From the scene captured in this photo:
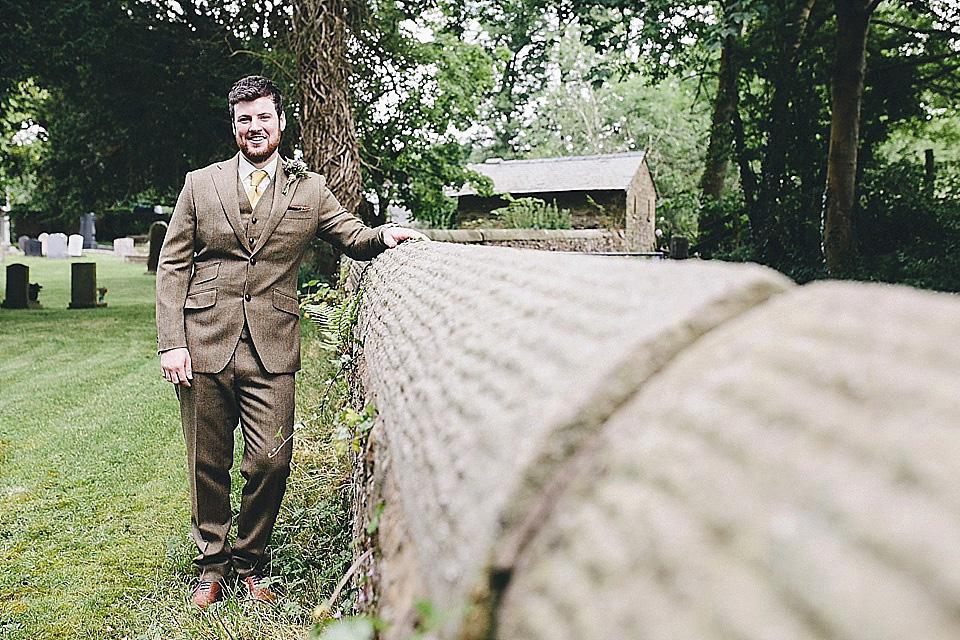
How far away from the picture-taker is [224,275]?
3875mm

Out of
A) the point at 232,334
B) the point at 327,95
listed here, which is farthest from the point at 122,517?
the point at 327,95

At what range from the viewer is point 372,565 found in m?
2.05

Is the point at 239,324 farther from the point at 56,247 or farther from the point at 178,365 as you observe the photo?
the point at 56,247

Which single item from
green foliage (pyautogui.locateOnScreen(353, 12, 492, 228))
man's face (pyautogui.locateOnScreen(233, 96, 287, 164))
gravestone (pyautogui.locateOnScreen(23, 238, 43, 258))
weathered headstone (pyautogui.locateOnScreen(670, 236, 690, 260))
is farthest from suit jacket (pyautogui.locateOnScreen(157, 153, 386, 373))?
gravestone (pyautogui.locateOnScreen(23, 238, 43, 258))

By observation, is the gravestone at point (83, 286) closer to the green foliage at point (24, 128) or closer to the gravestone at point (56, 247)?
the green foliage at point (24, 128)

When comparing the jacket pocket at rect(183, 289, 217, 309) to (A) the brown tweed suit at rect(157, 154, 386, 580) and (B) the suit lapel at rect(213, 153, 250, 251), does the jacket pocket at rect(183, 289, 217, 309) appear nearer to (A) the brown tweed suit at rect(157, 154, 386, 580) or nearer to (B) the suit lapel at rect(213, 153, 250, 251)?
(A) the brown tweed suit at rect(157, 154, 386, 580)

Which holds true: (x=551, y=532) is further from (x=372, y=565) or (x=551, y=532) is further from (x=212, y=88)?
Answer: (x=212, y=88)

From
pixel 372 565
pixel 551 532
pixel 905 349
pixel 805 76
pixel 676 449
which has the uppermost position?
pixel 805 76

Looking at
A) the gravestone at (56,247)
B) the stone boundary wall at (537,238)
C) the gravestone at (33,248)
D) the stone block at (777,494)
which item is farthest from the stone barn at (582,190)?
the stone block at (777,494)

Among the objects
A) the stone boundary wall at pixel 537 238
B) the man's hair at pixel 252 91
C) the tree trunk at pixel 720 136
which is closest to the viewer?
the man's hair at pixel 252 91

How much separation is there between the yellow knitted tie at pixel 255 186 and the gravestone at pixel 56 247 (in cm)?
4046

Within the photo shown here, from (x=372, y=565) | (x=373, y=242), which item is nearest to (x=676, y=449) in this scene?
(x=372, y=565)

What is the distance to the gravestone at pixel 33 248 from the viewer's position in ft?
137

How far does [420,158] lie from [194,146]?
184 inches
